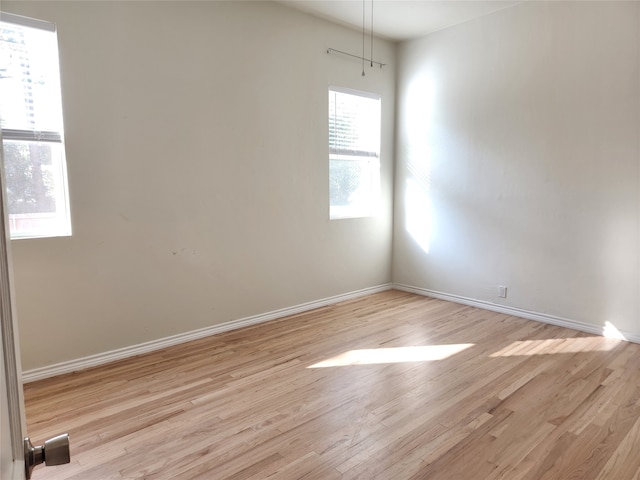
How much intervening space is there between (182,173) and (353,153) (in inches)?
80.8

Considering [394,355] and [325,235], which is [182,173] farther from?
[394,355]

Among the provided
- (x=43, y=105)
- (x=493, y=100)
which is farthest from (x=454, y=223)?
(x=43, y=105)

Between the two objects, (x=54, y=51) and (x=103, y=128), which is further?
(x=103, y=128)

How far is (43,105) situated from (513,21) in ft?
13.2

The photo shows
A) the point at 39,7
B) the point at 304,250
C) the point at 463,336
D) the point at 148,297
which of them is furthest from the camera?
the point at 304,250

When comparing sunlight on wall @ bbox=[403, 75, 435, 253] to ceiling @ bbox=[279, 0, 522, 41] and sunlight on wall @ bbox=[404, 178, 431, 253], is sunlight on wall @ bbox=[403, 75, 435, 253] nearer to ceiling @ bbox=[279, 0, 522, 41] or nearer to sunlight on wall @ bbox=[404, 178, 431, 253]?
sunlight on wall @ bbox=[404, 178, 431, 253]

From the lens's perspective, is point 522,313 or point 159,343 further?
point 522,313

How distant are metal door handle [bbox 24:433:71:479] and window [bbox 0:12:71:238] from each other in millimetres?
2326

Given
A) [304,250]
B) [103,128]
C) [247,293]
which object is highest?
[103,128]

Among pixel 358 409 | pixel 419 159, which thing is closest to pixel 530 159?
pixel 419 159

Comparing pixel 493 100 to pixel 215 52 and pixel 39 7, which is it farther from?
pixel 39 7

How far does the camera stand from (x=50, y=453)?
83 cm

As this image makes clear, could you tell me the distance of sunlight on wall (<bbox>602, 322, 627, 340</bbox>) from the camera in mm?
3449

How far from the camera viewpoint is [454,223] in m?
4.50
